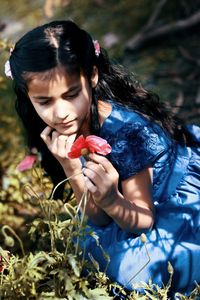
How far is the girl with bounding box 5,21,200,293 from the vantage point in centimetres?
229

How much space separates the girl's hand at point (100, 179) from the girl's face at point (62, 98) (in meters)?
0.21

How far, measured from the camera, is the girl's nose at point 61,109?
228cm

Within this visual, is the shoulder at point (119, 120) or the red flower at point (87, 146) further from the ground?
the red flower at point (87, 146)

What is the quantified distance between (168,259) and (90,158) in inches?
23.6

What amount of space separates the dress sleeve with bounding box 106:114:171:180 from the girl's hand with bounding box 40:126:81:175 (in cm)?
17

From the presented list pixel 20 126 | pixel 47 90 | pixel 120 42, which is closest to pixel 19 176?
pixel 20 126

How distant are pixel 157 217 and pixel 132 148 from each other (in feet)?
1.03

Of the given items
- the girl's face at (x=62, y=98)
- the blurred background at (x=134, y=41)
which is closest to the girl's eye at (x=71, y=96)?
the girl's face at (x=62, y=98)

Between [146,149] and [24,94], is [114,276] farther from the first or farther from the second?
[24,94]

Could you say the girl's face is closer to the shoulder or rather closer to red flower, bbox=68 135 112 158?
the shoulder

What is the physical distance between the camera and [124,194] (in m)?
2.52

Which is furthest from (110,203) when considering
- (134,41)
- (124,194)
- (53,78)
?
(134,41)

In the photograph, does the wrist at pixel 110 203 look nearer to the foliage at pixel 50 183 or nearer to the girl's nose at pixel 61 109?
the foliage at pixel 50 183

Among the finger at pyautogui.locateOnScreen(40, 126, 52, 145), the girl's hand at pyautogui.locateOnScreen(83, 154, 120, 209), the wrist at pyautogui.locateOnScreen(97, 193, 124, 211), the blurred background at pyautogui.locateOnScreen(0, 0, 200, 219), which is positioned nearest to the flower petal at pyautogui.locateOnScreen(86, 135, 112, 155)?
the girl's hand at pyautogui.locateOnScreen(83, 154, 120, 209)
